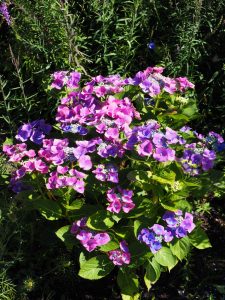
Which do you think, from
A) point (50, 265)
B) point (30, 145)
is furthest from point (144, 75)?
point (50, 265)

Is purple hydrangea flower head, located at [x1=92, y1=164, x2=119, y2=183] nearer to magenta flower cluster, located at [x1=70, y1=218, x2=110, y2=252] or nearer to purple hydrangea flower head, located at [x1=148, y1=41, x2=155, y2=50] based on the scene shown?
magenta flower cluster, located at [x1=70, y1=218, x2=110, y2=252]

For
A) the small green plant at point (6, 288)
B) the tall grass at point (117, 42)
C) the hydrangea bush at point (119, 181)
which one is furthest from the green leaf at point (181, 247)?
the tall grass at point (117, 42)

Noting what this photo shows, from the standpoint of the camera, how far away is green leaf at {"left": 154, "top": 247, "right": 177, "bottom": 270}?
2.52m

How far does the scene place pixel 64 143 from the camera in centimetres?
259

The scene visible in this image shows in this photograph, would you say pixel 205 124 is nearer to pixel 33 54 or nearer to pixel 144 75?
pixel 144 75

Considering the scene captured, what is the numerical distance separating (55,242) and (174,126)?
106 cm

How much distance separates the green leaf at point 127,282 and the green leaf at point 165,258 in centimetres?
23

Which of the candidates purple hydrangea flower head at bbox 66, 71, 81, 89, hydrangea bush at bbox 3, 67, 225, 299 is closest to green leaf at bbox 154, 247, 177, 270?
hydrangea bush at bbox 3, 67, 225, 299

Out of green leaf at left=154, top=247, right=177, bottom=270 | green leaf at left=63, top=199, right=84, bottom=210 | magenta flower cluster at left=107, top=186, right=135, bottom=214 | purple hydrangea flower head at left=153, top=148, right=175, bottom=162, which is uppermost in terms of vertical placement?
purple hydrangea flower head at left=153, top=148, right=175, bottom=162

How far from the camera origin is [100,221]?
2.49 m

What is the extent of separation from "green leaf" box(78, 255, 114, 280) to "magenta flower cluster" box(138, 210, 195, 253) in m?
0.27

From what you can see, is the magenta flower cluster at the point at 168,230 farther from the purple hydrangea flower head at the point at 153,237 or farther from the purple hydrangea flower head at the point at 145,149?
the purple hydrangea flower head at the point at 145,149

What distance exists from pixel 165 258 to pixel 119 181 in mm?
497

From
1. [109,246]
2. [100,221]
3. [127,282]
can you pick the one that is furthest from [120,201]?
[127,282]
